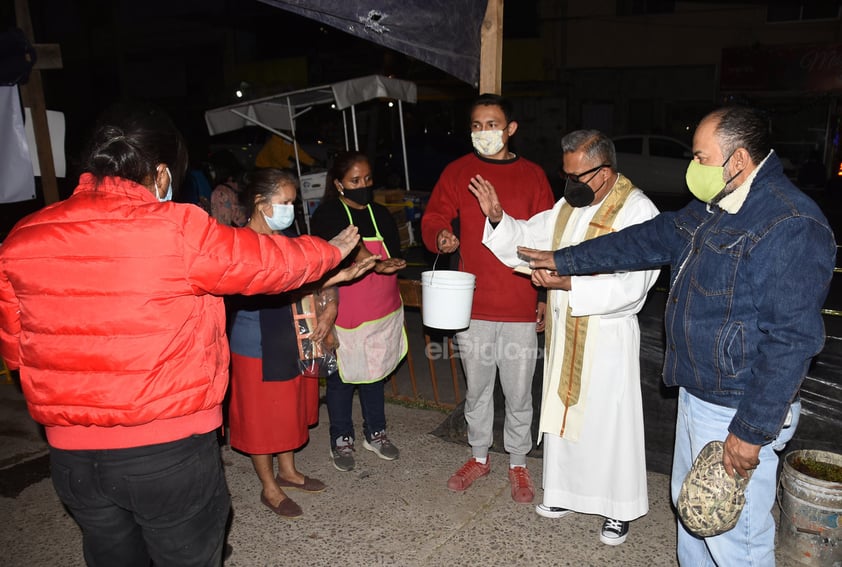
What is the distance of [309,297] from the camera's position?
3623 mm

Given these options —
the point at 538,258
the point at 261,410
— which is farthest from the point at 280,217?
the point at 538,258

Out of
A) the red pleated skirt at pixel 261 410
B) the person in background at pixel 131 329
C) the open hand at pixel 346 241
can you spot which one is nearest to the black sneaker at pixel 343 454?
the red pleated skirt at pixel 261 410

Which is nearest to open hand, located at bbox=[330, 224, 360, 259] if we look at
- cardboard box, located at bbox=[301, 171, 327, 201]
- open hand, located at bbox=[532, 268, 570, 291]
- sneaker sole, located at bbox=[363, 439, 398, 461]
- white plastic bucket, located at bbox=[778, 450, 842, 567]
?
open hand, located at bbox=[532, 268, 570, 291]

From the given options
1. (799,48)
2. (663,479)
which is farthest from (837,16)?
(663,479)

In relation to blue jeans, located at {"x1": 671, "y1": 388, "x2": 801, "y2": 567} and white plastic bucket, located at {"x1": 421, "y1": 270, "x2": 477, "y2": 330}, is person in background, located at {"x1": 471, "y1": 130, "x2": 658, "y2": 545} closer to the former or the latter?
white plastic bucket, located at {"x1": 421, "y1": 270, "x2": 477, "y2": 330}

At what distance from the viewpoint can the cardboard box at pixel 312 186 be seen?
11.0 m

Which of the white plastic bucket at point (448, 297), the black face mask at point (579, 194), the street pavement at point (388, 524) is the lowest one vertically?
the street pavement at point (388, 524)

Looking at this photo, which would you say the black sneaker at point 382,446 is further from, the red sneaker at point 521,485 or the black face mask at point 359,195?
the black face mask at point 359,195

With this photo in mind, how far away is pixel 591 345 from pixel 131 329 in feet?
7.43

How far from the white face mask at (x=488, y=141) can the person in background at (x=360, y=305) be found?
72 centimetres

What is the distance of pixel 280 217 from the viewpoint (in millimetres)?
3418

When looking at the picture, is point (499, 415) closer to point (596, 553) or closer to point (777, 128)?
point (596, 553)

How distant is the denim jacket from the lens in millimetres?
2119

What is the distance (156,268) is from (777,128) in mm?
21105
